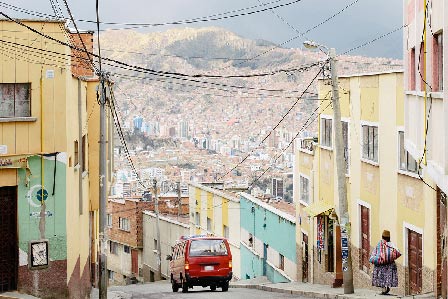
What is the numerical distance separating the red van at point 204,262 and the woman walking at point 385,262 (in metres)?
9.18

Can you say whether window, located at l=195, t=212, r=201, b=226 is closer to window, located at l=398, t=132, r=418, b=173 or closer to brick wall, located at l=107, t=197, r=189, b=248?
brick wall, located at l=107, t=197, r=189, b=248

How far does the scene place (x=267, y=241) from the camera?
43.9m

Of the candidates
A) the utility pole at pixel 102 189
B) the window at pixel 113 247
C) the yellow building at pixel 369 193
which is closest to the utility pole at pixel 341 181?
the yellow building at pixel 369 193

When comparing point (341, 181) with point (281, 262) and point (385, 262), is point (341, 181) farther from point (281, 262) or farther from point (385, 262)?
point (281, 262)

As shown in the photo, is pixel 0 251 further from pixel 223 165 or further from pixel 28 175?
pixel 223 165

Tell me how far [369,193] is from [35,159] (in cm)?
1156

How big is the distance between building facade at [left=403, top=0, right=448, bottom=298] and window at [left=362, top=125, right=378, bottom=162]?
5.72m

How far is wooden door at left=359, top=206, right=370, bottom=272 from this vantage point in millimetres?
28064

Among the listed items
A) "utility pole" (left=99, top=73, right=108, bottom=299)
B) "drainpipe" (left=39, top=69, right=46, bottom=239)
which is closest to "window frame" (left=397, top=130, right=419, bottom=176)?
"utility pole" (left=99, top=73, right=108, bottom=299)

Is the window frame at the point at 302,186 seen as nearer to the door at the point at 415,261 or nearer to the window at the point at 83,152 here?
the window at the point at 83,152

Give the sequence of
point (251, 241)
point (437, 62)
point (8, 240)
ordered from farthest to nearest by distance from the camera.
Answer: point (251, 241) → point (8, 240) → point (437, 62)

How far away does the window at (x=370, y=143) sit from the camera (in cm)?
2695

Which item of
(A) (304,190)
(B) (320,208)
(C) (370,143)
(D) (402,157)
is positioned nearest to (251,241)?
(A) (304,190)

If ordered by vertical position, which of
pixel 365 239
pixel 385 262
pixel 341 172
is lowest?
pixel 365 239
